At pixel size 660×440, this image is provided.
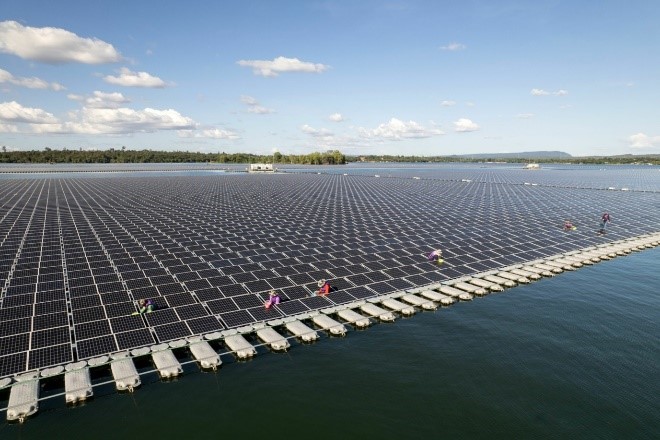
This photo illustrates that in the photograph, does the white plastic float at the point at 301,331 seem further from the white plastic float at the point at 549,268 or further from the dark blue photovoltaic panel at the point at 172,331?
the white plastic float at the point at 549,268

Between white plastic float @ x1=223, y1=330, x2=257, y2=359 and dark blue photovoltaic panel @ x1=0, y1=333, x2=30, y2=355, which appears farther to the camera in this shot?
white plastic float @ x1=223, y1=330, x2=257, y2=359

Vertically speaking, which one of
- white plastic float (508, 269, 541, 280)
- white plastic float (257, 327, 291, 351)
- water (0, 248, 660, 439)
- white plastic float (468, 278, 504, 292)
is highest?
white plastic float (508, 269, 541, 280)

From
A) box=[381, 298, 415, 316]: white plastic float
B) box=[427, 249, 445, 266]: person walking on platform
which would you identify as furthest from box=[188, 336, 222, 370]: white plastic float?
box=[427, 249, 445, 266]: person walking on platform

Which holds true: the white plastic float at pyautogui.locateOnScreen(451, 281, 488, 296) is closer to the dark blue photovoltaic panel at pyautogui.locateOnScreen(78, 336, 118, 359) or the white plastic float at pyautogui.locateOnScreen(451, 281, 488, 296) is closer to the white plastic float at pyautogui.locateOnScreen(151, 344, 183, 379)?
the white plastic float at pyautogui.locateOnScreen(151, 344, 183, 379)

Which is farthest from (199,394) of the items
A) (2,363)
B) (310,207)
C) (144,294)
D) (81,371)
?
(310,207)

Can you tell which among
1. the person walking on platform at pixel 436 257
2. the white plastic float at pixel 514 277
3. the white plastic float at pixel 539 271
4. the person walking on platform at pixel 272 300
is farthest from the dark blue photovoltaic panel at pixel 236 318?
the white plastic float at pixel 539 271

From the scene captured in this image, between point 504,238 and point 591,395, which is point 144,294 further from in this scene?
point 504,238
